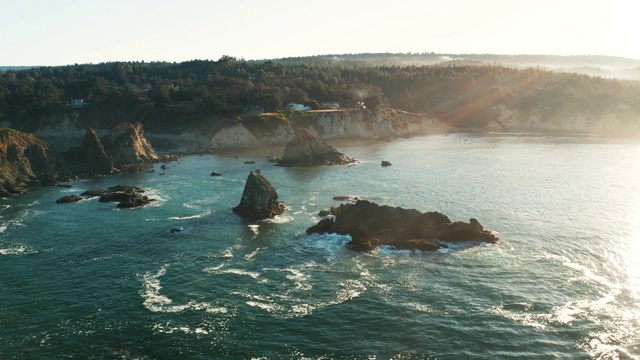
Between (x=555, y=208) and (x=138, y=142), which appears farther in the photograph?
(x=138, y=142)

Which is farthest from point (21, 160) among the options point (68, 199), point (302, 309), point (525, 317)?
point (525, 317)

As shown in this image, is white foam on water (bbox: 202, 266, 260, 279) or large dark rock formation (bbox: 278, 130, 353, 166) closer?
white foam on water (bbox: 202, 266, 260, 279)

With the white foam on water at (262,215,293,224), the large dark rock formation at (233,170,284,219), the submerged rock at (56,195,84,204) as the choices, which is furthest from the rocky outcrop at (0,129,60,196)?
the white foam on water at (262,215,293,224)

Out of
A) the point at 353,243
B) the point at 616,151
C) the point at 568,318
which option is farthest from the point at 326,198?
the point at 616,151

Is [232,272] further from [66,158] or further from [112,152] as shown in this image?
[112,152]

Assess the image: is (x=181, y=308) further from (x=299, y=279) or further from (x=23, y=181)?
(x=23, y=181)

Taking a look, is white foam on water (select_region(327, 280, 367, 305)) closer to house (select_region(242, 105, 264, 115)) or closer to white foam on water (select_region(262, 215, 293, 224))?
white foam on water (select_region(262, 215, 293, 224))

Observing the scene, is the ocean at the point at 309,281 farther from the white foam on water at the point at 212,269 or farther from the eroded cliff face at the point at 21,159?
the eroded cliff face at the point at 21,159
